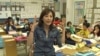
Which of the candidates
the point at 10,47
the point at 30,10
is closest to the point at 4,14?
the point at 30,10

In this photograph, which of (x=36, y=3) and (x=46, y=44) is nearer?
(x=46, y=44)

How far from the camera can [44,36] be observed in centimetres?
203

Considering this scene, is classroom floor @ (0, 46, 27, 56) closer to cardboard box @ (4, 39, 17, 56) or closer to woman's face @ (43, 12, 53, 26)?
cardboard box @ (4, 39, 17, 56)

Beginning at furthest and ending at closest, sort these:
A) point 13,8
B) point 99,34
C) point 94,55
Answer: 1. point 13,8
2. point 99,34
3. point 94,55

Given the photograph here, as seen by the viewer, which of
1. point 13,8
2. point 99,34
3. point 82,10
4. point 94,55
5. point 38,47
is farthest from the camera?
point 13,8

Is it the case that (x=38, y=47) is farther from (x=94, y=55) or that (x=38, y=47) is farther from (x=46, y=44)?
(x=94, y=55)

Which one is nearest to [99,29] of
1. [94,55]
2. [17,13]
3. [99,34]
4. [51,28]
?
[99,34]

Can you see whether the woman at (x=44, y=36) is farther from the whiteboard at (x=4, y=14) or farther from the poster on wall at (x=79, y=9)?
the whiteboard at (x=4, y=14)

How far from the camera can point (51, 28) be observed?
6.86 ft

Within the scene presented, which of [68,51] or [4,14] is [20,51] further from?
[4,14]

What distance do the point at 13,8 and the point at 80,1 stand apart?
3545 millimetres

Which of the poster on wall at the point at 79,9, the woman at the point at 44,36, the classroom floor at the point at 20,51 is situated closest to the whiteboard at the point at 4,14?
the classroom floor at the point at 20,51

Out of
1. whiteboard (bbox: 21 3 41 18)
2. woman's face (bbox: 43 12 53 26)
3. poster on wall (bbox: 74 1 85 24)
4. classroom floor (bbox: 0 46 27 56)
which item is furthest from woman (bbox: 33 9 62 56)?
whiteboard (bbox: 21 3 41 18)

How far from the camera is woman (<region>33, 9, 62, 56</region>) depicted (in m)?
2.02
